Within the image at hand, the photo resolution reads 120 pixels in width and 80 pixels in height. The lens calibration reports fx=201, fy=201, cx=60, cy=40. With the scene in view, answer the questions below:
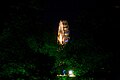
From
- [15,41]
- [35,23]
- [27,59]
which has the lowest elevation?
[27,59]

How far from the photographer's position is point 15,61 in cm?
1273

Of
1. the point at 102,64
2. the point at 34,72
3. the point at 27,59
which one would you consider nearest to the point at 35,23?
the point at 27,59

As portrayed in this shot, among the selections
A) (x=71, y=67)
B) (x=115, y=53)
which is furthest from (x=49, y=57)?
(x=115, y=53)

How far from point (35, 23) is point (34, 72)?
134 inches

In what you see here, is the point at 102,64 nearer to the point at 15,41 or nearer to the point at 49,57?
the point at 49,57

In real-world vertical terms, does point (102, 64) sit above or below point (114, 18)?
below

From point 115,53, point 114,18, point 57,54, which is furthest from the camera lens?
point 57,54

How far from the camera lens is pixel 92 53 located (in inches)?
539

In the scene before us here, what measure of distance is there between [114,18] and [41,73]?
256 inches

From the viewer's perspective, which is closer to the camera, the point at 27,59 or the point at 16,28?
the point at 16,28

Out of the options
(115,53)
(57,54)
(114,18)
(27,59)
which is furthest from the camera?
(57,54)

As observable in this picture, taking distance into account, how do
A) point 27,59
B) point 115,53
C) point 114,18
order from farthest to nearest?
point 27,59, point 115,53, point 114,18

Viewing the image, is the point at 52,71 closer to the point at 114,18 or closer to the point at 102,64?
the point at 102,64

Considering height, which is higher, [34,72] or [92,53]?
[92,53]
